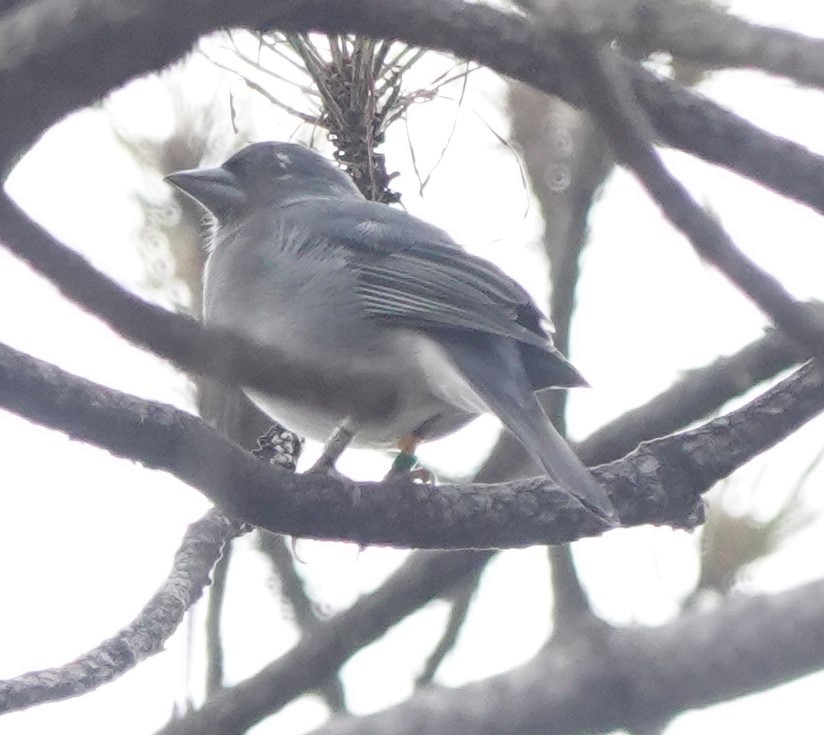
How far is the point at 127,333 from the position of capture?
1.57m

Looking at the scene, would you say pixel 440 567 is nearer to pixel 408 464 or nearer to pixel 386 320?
pixel 408 464

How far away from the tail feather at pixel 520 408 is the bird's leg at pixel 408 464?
0.97ft

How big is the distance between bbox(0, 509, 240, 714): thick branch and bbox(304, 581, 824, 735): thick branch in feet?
3.14

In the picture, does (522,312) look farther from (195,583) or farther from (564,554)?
(564,554)

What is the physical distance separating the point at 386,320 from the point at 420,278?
0.60ft

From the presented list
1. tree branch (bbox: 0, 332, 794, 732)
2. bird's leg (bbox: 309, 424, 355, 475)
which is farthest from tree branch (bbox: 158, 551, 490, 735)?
bird's leg (bbox: 309, 424, 355, 475)

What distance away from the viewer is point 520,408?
304cm

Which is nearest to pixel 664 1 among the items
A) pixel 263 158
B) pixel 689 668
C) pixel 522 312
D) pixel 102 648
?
pixel 689 668

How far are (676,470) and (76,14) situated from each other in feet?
5.64

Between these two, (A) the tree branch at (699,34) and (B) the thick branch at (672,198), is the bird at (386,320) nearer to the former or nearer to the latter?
(B) the thick branch at (672,198)

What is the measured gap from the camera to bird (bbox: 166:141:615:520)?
129 inches

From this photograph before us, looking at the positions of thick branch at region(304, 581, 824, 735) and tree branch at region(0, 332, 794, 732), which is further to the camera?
tree branch at region(0, 332, 794, 732)

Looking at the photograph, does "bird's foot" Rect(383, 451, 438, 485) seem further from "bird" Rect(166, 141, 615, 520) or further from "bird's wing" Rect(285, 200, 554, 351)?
"bird's wing" Rect(285, 200, 554, 351)

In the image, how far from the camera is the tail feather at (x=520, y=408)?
2.56 m
